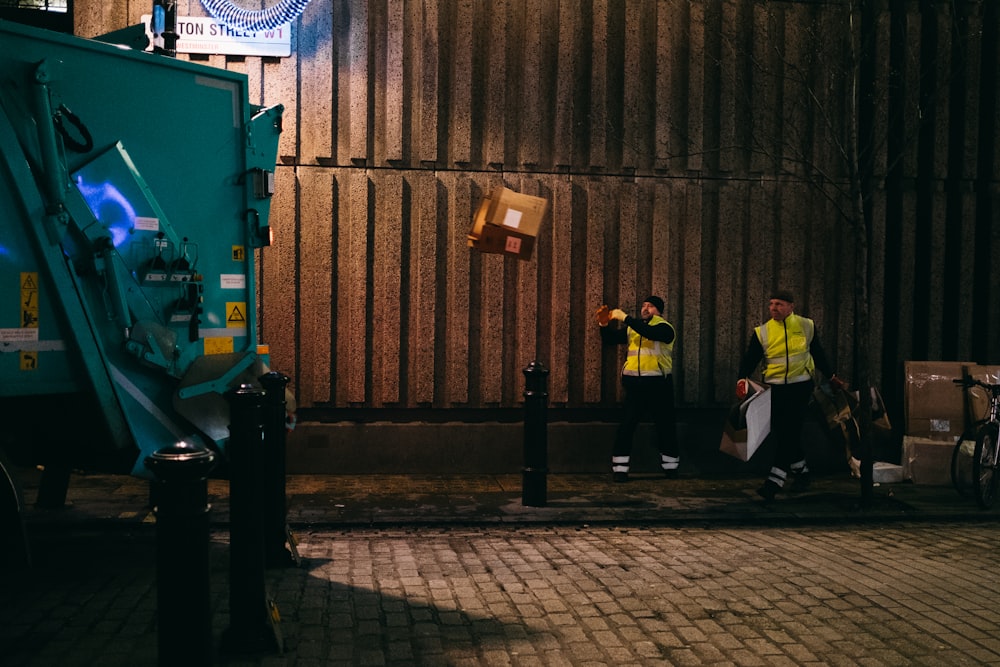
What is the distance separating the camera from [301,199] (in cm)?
956

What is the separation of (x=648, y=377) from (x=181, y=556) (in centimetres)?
678

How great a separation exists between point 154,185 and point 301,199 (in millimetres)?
3454

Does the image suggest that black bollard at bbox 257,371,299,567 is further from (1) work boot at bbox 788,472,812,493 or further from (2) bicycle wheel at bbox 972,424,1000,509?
(2) bicycle wheel at bbox 972,424,1000,509

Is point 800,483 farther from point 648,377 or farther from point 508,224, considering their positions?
point 508,224

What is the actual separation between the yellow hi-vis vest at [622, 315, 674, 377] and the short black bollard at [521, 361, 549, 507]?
1818 millimetres

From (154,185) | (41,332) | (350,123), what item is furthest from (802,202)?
(41,332)

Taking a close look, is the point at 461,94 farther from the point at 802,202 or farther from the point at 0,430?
the point at 0,430

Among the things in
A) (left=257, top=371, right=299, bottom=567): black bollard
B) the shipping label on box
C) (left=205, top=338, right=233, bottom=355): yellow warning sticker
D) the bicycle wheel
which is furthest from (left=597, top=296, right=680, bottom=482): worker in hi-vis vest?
(left=257, top=371, right=299, bottom=567): black bollard

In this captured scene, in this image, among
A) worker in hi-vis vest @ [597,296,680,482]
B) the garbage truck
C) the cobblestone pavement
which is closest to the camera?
the cobblestone pavement

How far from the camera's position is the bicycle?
8305mm

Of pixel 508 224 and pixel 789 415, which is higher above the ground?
pixel 508 224

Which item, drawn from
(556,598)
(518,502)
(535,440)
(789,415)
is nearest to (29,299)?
(556,598)

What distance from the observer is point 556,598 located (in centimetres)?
550

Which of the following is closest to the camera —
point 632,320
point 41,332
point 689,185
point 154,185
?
point 41,332
